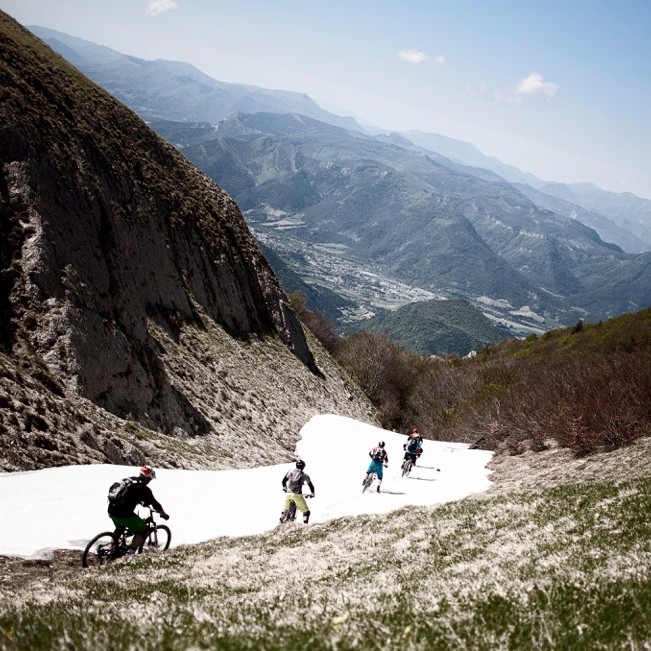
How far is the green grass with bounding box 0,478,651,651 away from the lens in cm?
522

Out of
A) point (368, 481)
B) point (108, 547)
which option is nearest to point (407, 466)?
point (368, 481)

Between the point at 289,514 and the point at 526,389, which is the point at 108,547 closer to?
the point at 289,514

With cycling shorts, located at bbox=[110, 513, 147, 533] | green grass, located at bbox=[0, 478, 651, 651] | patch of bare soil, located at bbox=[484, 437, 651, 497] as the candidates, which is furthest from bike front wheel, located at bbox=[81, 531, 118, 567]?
patch of bare soil, located at bbox=[484, 437, 651, 497]

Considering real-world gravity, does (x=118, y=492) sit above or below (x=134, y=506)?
above

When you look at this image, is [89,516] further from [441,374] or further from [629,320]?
[629,320]

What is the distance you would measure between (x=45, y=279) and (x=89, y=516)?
18.2 meters

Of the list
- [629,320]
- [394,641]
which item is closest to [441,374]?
[629,320]

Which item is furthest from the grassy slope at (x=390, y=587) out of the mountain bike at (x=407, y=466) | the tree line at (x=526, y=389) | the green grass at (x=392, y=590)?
the tree line at (x=526, y=389)

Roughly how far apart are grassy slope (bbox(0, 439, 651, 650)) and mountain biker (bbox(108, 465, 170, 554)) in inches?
36.1

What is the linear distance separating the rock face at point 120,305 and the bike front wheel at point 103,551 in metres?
7.12

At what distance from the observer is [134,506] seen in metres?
13.5

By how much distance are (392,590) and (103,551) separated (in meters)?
8.52

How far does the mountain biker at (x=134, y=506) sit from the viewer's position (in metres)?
13.4

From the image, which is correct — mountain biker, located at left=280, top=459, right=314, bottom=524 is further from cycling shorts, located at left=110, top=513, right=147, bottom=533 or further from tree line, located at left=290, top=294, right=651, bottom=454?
tree line, located at left=290, top=294, right=651, bottom=454
